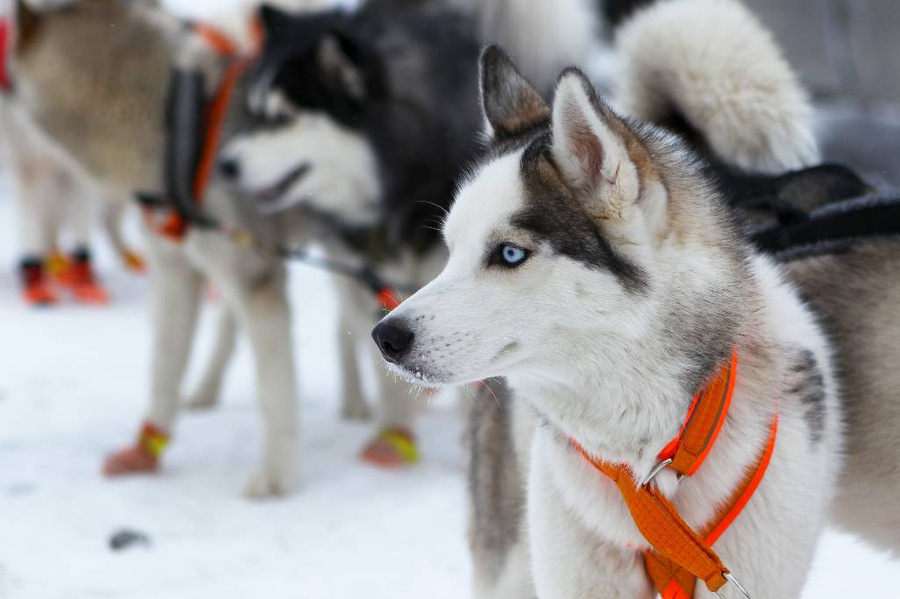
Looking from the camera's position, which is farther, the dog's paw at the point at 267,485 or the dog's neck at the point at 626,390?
the dog's paw at the point at 267,485

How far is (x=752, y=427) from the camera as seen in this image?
4.66 ft

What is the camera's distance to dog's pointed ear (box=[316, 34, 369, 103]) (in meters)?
3.30

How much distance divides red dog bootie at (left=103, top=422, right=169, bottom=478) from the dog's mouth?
905 mm

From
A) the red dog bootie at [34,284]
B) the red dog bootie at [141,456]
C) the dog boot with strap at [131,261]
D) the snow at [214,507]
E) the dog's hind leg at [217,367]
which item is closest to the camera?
the snow at [214,507]

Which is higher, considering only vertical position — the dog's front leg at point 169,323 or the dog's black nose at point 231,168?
the dog's black nose at point 231,168

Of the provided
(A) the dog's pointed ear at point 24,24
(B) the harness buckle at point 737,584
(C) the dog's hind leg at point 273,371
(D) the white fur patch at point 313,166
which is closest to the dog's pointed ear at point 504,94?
(B) the harness buckle at point 737,584

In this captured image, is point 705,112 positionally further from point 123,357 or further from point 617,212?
point 123,357

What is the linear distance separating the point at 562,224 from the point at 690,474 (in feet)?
1.31

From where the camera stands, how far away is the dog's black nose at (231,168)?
11.0ft

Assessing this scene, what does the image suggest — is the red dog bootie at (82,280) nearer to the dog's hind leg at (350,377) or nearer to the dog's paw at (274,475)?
the dog's hind leg at (350,377)

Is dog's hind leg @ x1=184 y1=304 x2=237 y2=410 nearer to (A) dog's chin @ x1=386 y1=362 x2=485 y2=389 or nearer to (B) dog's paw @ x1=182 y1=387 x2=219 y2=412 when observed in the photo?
(B) dog's paw @ x1=182 y1=387 x2=219 y2=412

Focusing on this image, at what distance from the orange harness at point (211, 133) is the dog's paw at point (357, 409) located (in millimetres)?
1123

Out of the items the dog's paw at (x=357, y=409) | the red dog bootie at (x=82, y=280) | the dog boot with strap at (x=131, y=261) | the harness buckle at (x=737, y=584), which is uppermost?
Answer: the harness buckle at (x=737, y=584)

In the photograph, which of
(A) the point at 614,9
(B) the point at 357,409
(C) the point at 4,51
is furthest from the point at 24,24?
(A) the point at 614,9
